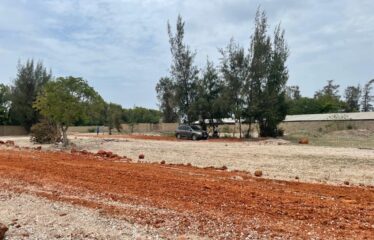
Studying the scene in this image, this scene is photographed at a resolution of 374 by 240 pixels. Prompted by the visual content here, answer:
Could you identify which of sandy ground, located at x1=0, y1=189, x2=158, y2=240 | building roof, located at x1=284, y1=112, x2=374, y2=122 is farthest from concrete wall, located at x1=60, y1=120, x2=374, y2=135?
sandy ground, located at x1=0, y1=189, x2=158, y2=240

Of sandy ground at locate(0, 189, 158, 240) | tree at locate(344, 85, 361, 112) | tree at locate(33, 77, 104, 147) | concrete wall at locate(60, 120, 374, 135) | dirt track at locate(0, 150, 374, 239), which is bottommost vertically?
sandy ground at locate(0, 189, 158, 240)

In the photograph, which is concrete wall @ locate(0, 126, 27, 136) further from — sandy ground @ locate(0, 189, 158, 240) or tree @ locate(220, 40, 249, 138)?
sandy ground @ locate(0, 189, 158, 240)

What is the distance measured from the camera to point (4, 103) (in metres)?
60.1

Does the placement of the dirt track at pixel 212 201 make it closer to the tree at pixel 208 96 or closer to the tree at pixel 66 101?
the tree at pixel 66 101

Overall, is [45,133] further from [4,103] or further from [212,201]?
[4,103]

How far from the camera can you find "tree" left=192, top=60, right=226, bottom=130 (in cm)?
4338

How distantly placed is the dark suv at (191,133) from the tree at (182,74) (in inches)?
196

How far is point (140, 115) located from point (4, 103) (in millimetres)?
38073

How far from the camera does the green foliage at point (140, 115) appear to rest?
8478cm

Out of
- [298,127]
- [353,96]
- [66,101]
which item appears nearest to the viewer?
[66,101]

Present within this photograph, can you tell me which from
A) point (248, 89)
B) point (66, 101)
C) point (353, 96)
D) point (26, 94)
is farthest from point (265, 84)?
point (353, 96)

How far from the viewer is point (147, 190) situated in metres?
9.82

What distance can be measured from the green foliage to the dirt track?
70693mm

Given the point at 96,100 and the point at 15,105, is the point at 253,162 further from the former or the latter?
the point at 15,105
